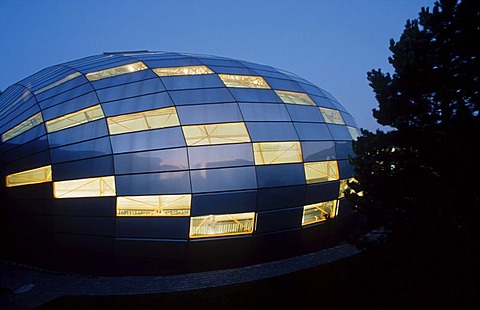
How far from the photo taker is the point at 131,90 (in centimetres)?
1327

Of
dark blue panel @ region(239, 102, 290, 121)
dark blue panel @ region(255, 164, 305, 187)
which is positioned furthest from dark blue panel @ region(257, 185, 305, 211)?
dark blue panel @ region(239, 102, 290, 121)

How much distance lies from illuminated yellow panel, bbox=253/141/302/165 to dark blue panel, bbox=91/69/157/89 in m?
7.42

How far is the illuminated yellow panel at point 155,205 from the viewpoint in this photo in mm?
11391

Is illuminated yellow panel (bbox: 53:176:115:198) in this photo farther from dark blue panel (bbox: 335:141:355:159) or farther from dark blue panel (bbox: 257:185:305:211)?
dark blue panel (bbox: 335:141:355:159)

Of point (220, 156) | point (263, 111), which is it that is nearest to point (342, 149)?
point (263, 111)

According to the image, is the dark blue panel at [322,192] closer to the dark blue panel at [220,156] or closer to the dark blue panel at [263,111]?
the dark blue panel at [220,156]

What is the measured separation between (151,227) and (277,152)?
7301 mm

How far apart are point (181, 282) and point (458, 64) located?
44.5ft

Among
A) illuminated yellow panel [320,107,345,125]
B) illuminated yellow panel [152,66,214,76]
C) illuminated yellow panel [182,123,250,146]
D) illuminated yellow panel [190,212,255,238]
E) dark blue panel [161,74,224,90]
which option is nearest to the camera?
illuminated yellow panel [190,212,255,238]

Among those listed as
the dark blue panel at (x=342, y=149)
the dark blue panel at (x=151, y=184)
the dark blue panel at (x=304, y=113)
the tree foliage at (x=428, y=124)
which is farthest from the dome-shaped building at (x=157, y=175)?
the tree foliage at (x=428, y=124)

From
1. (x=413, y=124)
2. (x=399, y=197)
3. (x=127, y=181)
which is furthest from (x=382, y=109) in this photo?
(x=127, y=181)

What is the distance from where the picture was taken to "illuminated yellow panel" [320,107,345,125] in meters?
16.5

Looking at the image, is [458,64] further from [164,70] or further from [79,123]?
[79,123]

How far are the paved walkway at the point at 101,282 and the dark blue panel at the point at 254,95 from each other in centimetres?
919
